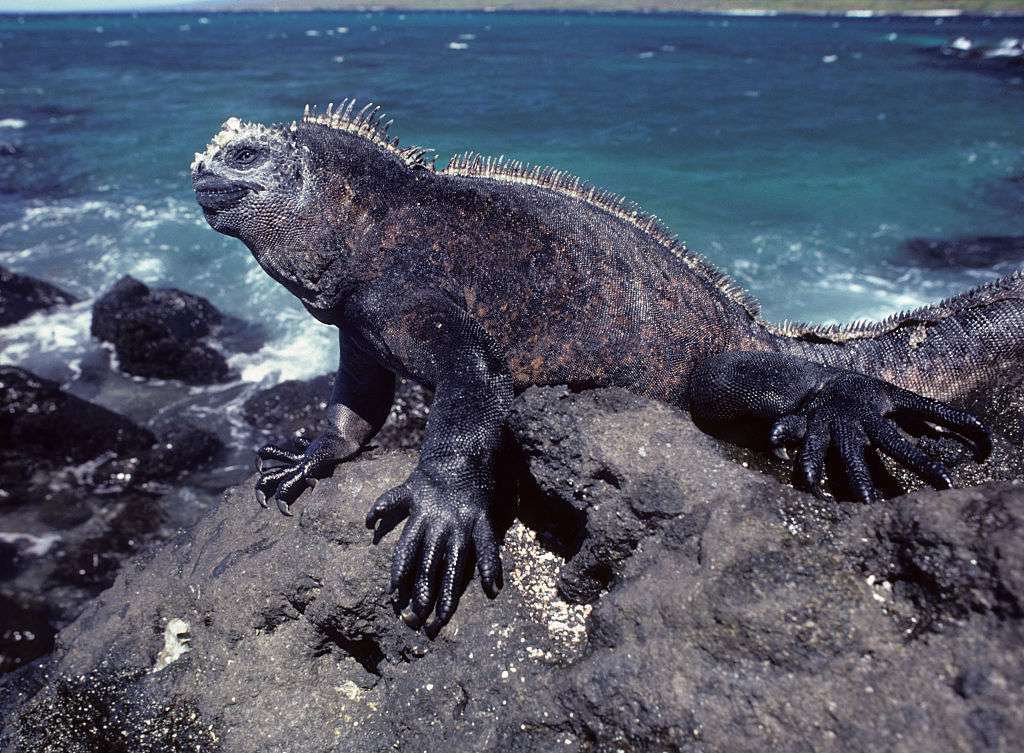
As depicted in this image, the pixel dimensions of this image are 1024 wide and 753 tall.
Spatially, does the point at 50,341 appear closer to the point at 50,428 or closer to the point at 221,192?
the point at 50,428

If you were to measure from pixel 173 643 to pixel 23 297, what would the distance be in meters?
9.53

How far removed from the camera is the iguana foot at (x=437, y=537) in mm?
2348

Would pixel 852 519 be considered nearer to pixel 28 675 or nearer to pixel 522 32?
pixel 28 675

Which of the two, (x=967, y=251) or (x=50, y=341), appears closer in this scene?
(x=50, y=341)

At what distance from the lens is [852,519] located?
1.93 m

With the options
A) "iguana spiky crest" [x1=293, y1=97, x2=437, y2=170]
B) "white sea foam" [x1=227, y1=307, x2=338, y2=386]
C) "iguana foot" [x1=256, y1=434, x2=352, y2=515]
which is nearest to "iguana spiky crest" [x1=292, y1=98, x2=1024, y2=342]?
"iguana spiky crest" [x1=293, y1=97, x2=437, y2=170]

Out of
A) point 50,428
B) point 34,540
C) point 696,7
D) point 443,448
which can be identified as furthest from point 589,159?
point 696,7

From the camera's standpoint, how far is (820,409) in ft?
8.24

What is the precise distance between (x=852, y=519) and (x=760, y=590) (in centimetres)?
32

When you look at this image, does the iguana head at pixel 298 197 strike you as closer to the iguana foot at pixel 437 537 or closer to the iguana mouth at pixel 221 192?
the iguana mouth at pixel 221 192

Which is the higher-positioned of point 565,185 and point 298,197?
point 565,185

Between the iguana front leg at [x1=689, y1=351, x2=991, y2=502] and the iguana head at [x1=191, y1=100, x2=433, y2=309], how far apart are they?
58.0 inches

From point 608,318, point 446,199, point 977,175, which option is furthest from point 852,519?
point 977,175

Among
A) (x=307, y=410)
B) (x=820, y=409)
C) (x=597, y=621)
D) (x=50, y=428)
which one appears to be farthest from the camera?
(x=307, y=410)
